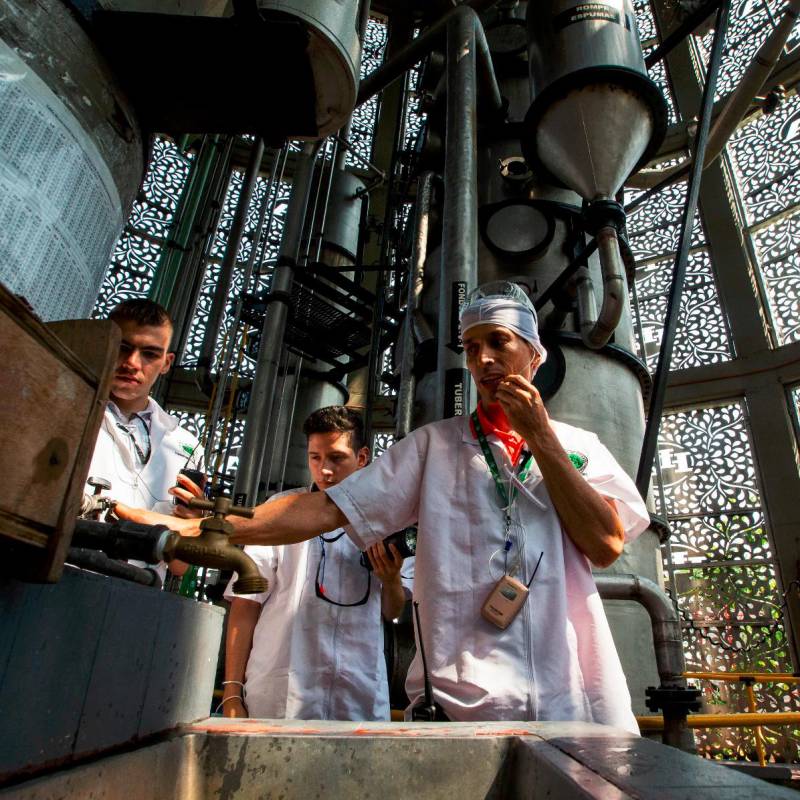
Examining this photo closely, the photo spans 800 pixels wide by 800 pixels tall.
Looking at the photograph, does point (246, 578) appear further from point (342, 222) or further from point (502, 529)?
point (342, 222)

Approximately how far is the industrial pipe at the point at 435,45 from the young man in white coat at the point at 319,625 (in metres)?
2.91

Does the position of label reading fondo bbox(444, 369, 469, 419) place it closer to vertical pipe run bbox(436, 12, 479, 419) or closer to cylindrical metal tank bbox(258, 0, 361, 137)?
vertical pipe run bbox(436, 12, 479, 419)

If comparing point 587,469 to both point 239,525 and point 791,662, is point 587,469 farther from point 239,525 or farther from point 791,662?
point 791,662

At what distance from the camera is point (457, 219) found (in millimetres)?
3082

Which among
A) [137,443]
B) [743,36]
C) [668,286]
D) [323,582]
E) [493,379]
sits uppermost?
[743,36]

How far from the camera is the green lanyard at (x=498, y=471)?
156cm

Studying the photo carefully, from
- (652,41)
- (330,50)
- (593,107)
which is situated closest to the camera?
(330,50)

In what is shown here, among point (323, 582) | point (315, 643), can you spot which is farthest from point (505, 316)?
point (315, 643)

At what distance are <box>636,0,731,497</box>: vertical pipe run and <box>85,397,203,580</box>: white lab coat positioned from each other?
6.64 ft

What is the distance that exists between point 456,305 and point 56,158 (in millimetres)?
1628

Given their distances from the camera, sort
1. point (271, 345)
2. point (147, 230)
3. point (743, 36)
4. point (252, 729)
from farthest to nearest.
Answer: point (147, 230) → point (743, 36) → point (271, 345) → point (252, 729)

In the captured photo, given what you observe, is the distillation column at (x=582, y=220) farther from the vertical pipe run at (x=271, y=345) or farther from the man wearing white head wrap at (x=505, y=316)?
the man wearing white head wrap at (x=505, y=316)

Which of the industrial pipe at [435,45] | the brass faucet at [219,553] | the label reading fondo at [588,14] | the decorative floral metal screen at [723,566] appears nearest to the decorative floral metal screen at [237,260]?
the industrial pipe at [435,45]

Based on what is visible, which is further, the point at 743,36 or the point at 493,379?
the point at 743,36
